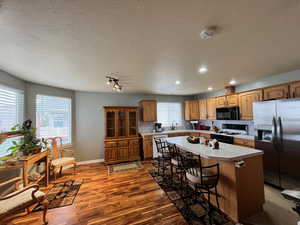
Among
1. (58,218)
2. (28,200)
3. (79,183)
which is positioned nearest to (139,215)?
(58,218)

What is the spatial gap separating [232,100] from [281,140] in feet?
6.11

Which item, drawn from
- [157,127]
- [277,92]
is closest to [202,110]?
[157,127]

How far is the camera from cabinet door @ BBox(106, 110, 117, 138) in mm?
4484

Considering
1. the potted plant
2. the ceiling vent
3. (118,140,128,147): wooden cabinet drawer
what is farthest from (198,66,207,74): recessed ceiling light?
the potted plant

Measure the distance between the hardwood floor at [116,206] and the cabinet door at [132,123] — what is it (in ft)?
5.87

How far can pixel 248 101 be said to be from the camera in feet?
11.7

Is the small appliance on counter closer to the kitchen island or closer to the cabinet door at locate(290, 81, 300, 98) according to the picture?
the kitchen island

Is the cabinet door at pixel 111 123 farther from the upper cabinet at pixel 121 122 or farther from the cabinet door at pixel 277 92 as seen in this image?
the cabinet door at pixel 277 92

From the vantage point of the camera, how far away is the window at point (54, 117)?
355 cm

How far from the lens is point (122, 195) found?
2.55 meters

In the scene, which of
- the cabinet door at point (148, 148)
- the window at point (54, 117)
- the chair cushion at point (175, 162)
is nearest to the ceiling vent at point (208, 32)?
the chair cushion at point (175, 162)

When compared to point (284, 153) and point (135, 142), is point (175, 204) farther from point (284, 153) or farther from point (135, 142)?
point (135, 142)

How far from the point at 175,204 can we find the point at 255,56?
294 cm

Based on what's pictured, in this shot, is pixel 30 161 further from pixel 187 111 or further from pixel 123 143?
pixel 187 111
